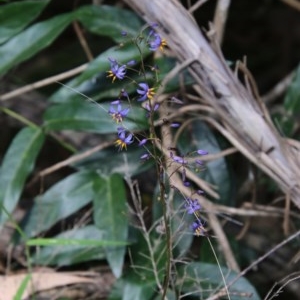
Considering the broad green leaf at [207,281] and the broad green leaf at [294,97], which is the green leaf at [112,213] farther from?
the broad green leaf at [294,97]

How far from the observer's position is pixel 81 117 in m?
1.51

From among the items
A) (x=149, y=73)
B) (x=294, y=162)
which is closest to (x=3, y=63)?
(x=149, y=73)

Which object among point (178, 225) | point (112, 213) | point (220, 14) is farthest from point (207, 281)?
point (220, 14)

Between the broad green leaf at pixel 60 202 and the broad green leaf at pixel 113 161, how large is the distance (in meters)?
0.03

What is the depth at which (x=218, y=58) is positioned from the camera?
1396 millimetres

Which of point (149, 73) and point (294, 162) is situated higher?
point (149, 73)

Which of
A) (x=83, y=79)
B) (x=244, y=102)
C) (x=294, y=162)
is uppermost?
(x=83, y=79)

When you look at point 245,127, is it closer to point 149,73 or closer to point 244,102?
point 244,102

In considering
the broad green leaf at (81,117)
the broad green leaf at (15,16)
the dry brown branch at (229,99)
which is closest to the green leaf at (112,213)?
the broad green leaf at (81,117)

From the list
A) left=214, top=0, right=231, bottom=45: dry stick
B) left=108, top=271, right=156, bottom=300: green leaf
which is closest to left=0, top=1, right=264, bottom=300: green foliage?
left=108, top=271, right=156, bottom=300: green leaf

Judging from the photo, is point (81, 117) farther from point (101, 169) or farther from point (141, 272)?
point (141, 272)

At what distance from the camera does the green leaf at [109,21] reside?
156cm

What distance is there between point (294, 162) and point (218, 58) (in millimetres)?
251

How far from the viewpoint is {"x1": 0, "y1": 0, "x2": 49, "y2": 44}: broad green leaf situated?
155 cm
